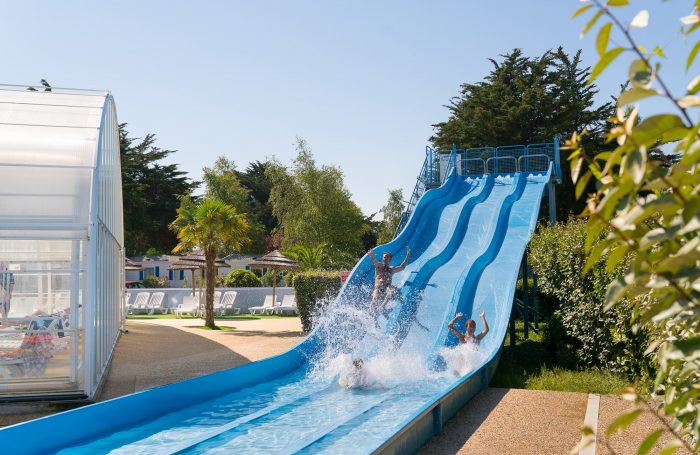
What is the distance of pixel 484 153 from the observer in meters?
23.3

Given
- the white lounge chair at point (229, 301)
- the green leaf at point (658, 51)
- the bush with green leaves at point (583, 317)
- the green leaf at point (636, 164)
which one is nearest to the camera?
the green leaf at point (636, 164)

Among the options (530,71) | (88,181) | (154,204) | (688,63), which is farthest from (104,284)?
(154,204)

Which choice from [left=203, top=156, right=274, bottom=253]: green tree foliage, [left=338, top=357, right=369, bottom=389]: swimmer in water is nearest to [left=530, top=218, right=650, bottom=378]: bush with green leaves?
[left=338, top=357, right=369, bottom=389]: swimmer in water

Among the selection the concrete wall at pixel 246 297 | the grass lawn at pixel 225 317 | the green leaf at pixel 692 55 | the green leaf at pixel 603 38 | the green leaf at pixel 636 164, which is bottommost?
the grass lawn at pixel 225 317

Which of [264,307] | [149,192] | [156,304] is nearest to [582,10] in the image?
[264,307]

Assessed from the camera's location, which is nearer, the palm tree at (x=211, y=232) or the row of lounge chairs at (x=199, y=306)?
the palm tree at (x=211, y=232)

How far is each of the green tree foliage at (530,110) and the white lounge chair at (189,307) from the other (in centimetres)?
1717

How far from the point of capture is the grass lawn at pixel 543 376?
32.6 feet

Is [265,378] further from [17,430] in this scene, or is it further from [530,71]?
[530,71]

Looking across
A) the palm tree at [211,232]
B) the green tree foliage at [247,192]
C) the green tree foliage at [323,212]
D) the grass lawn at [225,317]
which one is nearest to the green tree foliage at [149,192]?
the green tree foliage at [247,192]

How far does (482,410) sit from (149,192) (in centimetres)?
5116

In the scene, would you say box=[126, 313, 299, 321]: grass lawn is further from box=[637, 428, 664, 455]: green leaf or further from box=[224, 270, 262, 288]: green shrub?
box=[637, 428, 664, 455]: green leaf

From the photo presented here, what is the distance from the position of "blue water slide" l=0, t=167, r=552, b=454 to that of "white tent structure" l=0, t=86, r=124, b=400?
213 centimetres

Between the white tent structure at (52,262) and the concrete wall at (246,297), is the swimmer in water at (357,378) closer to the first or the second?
the white tent structure at (52,262)
